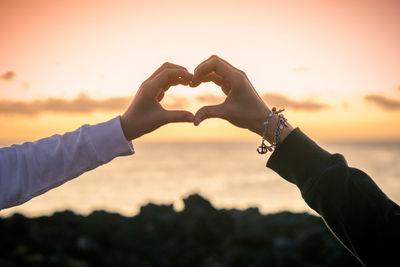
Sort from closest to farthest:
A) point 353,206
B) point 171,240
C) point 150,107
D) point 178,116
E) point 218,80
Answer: point 353,206, point 150,107, point 178,116, point 218,80, point 171,240

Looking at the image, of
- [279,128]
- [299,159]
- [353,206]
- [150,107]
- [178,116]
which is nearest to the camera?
[353,206]

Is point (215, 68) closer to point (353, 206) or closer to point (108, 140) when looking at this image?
point (108, 140)

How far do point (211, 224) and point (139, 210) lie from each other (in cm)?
212

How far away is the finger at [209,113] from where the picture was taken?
7.66ft

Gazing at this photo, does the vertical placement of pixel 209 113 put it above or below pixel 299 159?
above

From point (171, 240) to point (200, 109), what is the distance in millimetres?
7794

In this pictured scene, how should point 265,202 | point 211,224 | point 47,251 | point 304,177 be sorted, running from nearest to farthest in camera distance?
point 304,177, point 47,251, point 211,224, point 265,202

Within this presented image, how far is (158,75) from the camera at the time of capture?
2199 mm

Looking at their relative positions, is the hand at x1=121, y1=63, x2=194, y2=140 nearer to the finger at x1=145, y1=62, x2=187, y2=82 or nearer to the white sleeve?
the finger at x1=145, y1=62, x2=187, y2=82

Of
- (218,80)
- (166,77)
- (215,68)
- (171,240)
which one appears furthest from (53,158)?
(171,240)

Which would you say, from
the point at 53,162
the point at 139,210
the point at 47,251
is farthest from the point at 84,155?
the point at 139,210

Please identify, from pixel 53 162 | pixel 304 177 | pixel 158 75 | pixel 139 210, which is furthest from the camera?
pixel 139 210

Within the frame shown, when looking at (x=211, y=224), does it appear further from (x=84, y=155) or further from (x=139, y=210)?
(x=84, y=155)

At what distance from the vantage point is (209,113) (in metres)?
2.38
